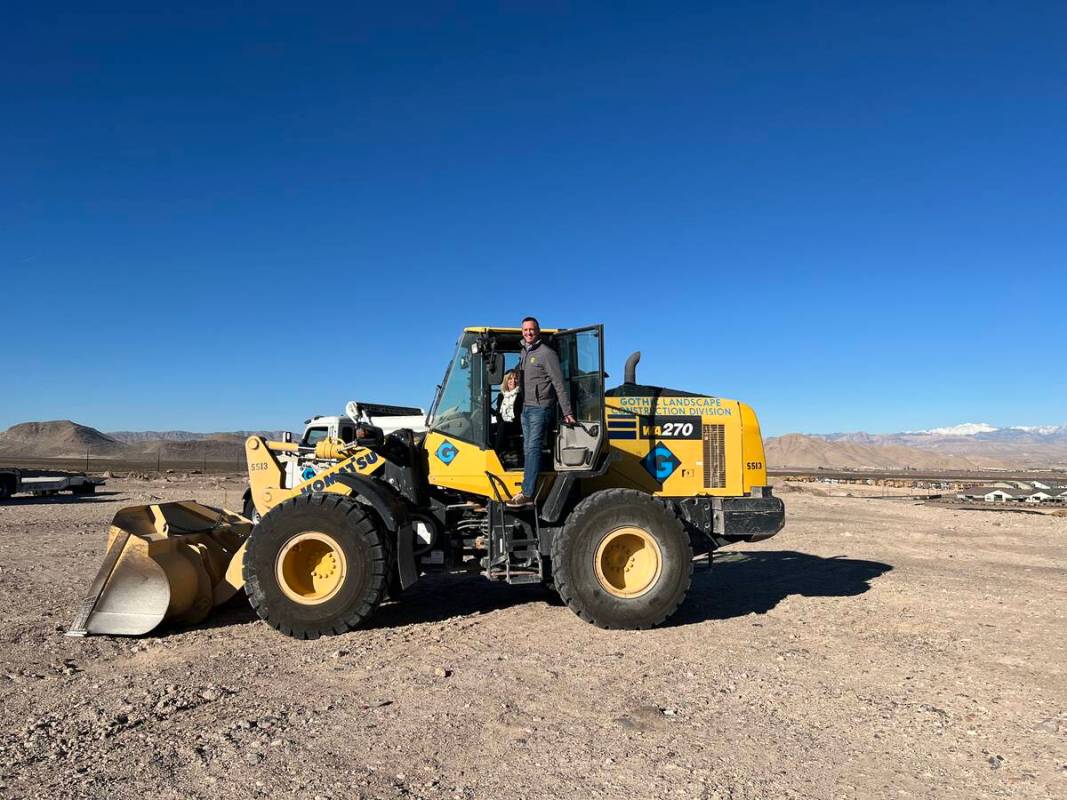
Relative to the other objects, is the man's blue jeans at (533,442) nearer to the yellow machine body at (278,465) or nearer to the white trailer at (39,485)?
the yellow machine body at (278,465)

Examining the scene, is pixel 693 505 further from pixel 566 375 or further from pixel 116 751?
pixel 116 751

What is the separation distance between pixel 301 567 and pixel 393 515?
95cm

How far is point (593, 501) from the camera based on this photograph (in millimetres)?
6758

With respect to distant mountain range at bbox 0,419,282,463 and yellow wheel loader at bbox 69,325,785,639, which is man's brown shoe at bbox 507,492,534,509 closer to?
yellow wheel loader at bbox 69,325,785,639

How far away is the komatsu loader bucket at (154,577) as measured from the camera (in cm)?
617

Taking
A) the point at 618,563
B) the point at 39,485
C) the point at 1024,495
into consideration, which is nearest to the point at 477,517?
the point at 618,563

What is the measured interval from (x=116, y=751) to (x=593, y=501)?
4178 mm

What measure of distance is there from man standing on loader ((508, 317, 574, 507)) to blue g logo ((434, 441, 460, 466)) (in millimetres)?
761

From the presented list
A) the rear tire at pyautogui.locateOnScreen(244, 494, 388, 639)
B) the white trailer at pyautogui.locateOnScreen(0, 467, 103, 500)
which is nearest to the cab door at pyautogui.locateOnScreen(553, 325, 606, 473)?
the rear tire at pyautogui.locateOnScreen(244, 494, 388, 639)

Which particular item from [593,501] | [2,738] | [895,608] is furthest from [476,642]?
[895,608]

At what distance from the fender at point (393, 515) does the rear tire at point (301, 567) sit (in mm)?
140

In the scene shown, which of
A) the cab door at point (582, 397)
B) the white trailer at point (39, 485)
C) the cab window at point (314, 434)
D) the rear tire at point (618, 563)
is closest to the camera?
the rear tire at point (618, 563)

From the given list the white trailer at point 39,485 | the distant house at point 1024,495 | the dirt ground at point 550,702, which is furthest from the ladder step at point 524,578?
the white trailer at point 39,485

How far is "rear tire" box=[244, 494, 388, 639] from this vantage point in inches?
246
